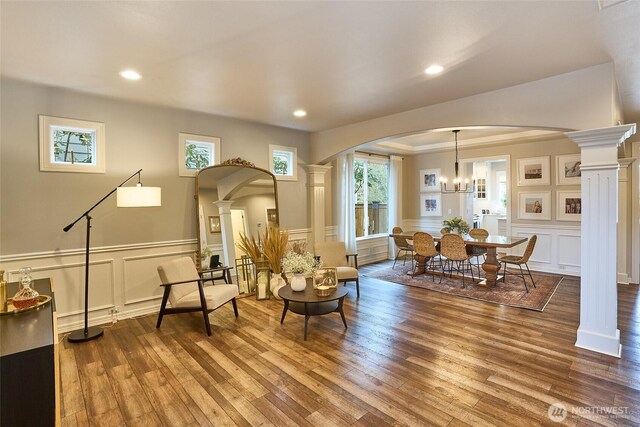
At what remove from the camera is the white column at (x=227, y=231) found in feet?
15.5

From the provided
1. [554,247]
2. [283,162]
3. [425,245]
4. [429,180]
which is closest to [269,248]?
[283,162]

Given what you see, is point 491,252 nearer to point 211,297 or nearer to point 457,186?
point 457,186

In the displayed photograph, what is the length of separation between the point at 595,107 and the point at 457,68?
54.1 inches

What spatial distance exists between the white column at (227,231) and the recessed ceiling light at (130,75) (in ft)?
6.38

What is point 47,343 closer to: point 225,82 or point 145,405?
point 145,405

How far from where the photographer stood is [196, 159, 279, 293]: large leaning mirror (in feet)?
15.1

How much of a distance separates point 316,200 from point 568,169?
4802 mm

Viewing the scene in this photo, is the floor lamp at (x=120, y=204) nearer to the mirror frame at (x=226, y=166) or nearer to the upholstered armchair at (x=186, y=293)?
the upholstered armchair at (x=186, y=293)

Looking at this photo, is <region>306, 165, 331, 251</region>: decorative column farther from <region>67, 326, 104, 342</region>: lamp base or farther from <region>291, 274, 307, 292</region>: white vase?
<region>67, 326, 104, 342</region>: lamp base

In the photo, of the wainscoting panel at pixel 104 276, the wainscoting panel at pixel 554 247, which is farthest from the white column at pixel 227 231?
the wainscoting panel at pixel 554 247

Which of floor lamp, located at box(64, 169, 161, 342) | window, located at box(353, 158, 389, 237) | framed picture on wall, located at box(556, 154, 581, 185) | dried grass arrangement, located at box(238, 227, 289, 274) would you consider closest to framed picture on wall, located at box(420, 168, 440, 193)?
window, located at box(353, 158, 389, 237)

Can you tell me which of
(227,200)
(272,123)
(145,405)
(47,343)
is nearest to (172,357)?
(145,405)

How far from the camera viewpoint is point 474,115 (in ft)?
12.6

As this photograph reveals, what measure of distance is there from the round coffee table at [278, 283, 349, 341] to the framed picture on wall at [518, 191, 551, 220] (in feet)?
16.0
